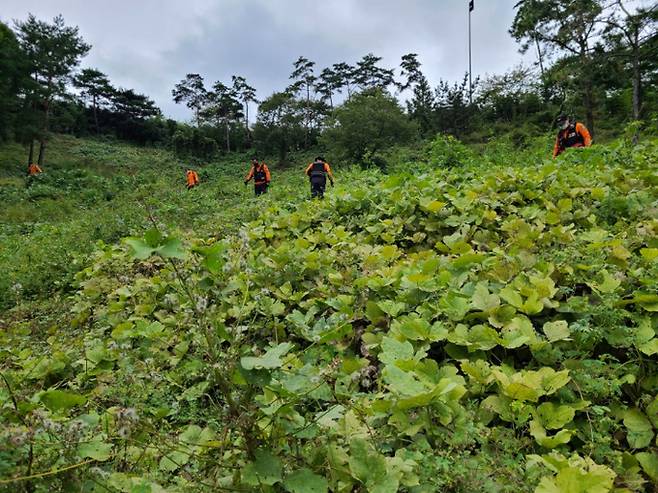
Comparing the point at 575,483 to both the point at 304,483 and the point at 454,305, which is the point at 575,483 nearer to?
the point at 304,483

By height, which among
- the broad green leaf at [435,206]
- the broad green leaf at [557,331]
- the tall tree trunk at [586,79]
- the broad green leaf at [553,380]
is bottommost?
the broad green leaf at [553,380]

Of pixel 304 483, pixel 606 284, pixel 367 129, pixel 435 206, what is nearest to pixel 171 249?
pixel 304 483

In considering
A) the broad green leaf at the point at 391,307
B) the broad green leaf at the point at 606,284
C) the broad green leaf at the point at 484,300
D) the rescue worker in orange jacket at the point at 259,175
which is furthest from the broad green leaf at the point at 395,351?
the rescue worker in orange jacket at the point at 259,175

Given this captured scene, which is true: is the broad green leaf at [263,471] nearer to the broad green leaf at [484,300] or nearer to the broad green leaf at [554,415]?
the broad green leaf at [554,415]

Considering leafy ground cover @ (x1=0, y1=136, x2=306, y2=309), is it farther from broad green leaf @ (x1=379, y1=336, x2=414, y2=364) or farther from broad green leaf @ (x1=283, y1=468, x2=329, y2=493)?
broad green leaf @ (x1=379, y1=336, x2=414, y2=364)

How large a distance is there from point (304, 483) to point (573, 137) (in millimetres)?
8162

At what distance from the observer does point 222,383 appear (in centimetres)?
134

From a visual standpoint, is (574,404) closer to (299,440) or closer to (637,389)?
(637,389)

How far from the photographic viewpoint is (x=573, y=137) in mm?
7582

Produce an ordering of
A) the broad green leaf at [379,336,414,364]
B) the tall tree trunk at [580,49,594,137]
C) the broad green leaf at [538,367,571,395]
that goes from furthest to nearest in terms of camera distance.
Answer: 1. the tall tree trunk at [580,49,594,137]
2. the broad green leaf at [379,336,414,364]
3. the broad green leaf at [538,367,571,395]

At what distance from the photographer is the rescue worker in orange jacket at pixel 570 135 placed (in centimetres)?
742

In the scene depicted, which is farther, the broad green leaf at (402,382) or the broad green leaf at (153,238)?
the broad green leaf at (402,382)

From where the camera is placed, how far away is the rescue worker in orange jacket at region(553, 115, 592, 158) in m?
7.42

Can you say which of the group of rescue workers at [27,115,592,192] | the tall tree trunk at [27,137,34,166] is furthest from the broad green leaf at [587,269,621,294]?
the tall tree trunk at [27,137,34,166]
